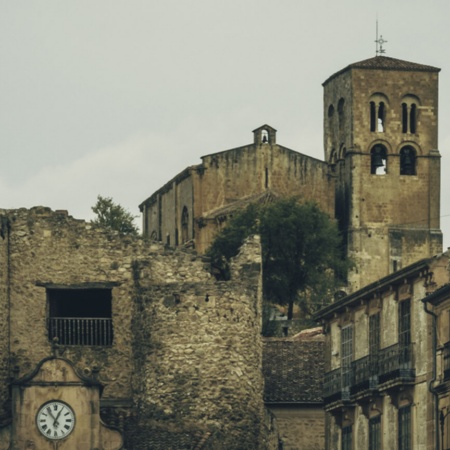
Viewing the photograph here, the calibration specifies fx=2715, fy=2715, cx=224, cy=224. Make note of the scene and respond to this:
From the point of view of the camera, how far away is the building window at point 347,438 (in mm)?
80062

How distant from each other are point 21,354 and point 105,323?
288 cm

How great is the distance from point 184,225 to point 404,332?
65.1 metres

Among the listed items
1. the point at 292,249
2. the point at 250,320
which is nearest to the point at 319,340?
the point at 250,320

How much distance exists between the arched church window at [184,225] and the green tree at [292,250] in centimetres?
1118

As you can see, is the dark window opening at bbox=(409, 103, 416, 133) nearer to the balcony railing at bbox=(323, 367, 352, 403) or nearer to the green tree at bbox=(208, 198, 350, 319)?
the green tree at bbox=(208, 198, 350, 319)

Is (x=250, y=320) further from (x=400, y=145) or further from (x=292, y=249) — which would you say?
(x=400, y=145)

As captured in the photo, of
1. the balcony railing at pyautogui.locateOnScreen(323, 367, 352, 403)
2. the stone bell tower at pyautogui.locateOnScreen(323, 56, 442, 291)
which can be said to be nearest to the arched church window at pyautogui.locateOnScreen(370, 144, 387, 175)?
the stone bell tower at pyautogui.locateOnScreen(323, 56, 442, 291)

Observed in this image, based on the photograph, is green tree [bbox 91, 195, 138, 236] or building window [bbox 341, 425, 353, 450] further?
green tree [bbox 91, 195, 138, 236]

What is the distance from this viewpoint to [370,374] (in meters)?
77.2

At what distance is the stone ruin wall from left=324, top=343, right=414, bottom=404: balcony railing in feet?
9.61

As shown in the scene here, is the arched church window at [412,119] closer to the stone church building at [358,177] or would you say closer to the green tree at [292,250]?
the stone church building at [358,177]

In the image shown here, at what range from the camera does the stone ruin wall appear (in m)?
82.3

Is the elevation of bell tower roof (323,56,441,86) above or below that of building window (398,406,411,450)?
above

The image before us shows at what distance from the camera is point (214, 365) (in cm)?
8250
